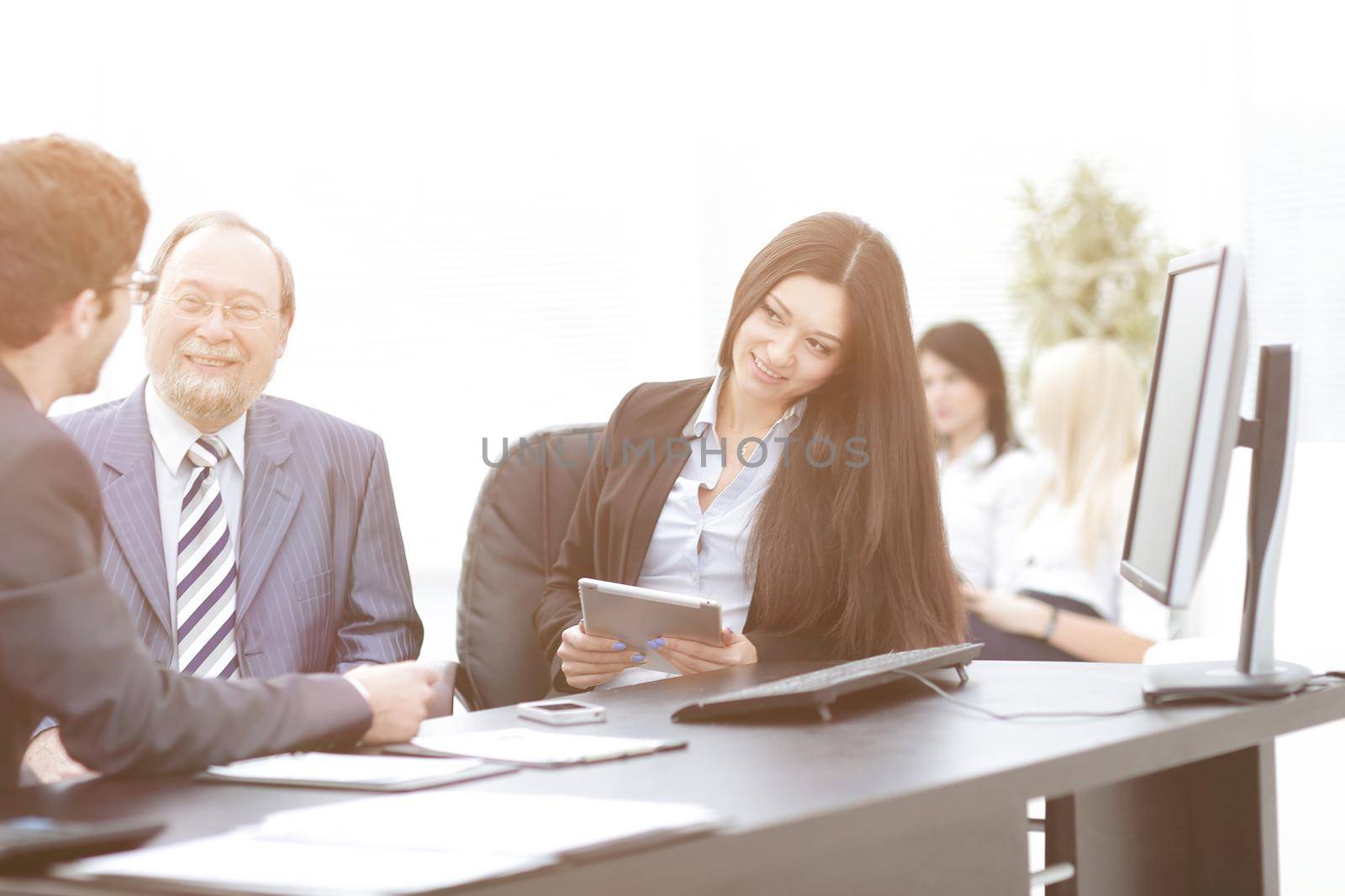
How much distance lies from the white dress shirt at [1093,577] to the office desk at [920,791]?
6.24 feet

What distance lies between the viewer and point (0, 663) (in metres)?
1.25

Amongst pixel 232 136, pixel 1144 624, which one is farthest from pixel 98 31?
pixel 1144 624

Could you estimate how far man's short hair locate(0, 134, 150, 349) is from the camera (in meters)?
1.35

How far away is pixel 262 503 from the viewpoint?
237 centimetres

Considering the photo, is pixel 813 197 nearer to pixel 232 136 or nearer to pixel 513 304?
pixel 513 304

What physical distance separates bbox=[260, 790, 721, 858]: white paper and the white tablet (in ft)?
2.48

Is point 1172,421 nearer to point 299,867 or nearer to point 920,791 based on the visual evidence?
point 920,791

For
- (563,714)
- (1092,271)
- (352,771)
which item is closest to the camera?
(352,771)

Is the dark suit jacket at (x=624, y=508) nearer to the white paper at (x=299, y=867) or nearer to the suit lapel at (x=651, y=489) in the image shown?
the suit lapel at (x=651, y=489)

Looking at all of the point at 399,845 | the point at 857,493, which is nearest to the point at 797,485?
the point at 857,493

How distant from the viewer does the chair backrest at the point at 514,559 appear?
256 centimetres

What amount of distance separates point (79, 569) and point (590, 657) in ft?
3.66

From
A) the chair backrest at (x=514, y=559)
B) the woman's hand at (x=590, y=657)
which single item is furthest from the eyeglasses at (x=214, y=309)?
Result: the woman's hand at (x=590, y=657)

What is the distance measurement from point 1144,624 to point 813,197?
2.18m
